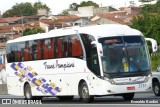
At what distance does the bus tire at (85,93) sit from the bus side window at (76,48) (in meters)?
1.20

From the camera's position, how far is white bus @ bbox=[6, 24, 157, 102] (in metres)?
23.9

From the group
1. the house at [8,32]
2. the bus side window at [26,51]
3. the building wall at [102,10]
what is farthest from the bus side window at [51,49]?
the building wall at [102,10]

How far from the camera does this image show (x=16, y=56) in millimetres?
31359

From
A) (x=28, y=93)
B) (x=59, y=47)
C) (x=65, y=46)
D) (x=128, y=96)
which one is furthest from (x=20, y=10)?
(x=128, y=96)

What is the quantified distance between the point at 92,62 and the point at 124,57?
132 centimetres

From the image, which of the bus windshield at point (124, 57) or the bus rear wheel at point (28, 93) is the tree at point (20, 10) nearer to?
the bus rear wheel at point (28, 93)

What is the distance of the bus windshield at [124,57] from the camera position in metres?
23.9

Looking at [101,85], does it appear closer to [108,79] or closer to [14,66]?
[108,79]

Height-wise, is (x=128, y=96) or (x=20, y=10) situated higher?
(x=128, y=96)

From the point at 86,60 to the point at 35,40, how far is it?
535 cm

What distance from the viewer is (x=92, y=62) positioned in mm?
24516

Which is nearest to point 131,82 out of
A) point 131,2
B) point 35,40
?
point 35,40

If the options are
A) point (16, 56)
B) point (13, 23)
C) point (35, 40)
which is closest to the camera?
point (35, 40)

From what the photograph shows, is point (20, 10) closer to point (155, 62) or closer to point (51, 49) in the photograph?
point (155, 62)
